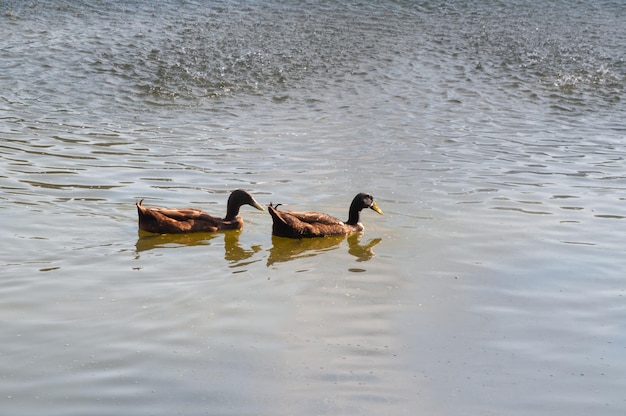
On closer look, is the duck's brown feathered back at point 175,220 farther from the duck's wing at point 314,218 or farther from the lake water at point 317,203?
the duck's wing at point 314,218

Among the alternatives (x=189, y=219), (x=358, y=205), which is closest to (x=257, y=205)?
(x=189, y=219)

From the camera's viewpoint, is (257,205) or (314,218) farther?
(257,205)

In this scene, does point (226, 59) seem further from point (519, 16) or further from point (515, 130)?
point (519, 16)

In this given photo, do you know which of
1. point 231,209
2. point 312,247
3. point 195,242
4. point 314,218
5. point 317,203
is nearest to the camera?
point 195,242

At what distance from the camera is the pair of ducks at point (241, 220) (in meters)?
9.96

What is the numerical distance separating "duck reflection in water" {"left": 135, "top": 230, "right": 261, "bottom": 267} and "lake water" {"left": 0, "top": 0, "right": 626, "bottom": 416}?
0.11 feet

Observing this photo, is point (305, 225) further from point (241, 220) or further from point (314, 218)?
point (241, 220)

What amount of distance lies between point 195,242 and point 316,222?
4.38 ft

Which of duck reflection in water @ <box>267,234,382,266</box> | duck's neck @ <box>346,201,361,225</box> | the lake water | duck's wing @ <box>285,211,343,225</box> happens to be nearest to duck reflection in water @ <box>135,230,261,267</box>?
the lake water

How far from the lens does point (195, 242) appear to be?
10.0 metres

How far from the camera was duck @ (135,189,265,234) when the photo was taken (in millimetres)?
9938

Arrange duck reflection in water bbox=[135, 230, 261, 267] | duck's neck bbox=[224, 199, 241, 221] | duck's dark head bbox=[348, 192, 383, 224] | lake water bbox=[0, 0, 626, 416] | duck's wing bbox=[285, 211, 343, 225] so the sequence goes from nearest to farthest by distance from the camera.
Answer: lake water bbox=[0, 0, 626, 416] → duck reflection in water bbox=[135, 230, 261, 267] → duck's wing bbox=[285, 211, 343, 225] → duck's neck bbox=[224, 199, 241, 221] → duck's dark head bbox=[348, 192, 383, 224]

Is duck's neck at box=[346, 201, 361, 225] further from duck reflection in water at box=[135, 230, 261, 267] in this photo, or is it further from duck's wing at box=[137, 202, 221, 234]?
duck's wing at box=[137, 202, 221, 234]

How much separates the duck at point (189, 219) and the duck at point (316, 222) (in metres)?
0.50
